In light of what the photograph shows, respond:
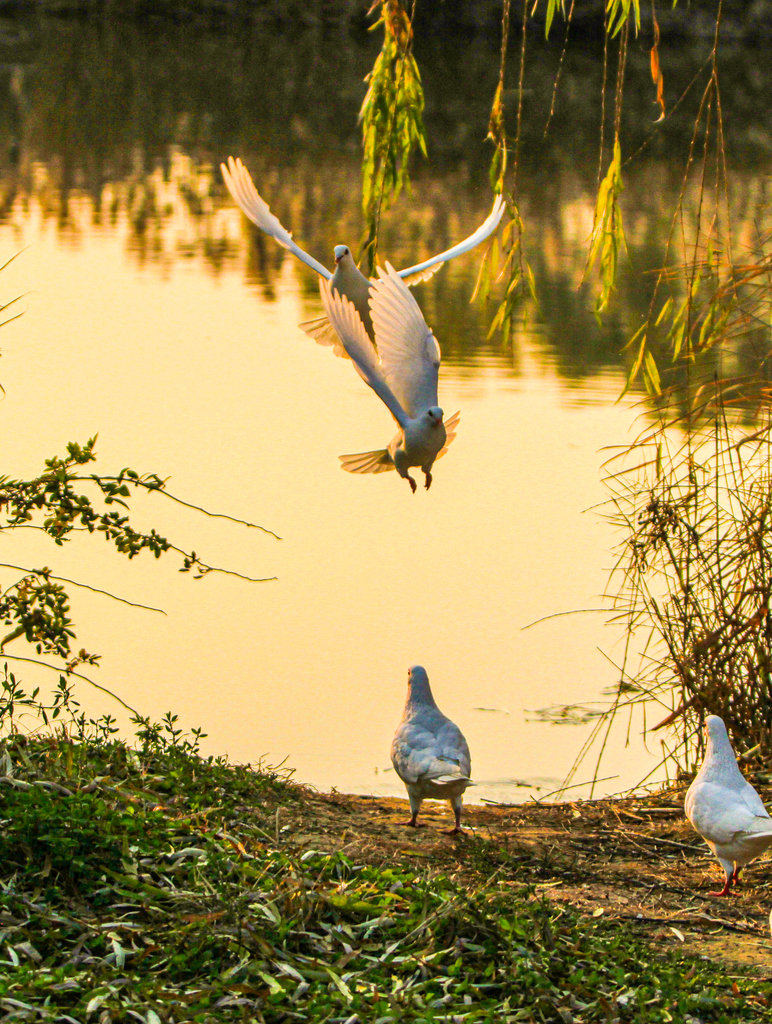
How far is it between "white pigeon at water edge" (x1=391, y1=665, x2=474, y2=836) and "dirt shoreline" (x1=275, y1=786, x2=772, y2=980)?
0.13 metres

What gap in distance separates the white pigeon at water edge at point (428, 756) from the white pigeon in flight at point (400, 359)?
901 mm

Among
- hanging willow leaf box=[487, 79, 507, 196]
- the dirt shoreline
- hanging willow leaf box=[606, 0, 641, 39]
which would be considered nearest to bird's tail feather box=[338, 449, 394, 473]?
hanging willow leaf box=[487, 79, 507, 196]

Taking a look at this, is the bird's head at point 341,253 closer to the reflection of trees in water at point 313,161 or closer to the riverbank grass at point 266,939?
the riverbank grass at point 266,939

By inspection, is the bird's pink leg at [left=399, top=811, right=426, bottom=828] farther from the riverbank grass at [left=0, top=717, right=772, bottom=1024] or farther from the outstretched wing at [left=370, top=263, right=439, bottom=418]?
the outstretched wing at [left=370, top=263, right=439, bottom=418]

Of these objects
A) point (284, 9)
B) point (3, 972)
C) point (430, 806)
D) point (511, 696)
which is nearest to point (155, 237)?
point (511, 696)

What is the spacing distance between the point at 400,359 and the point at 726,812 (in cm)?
140

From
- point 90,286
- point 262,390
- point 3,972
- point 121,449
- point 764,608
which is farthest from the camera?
point 90,286

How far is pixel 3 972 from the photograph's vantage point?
2.38 m

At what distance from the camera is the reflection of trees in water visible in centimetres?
1112

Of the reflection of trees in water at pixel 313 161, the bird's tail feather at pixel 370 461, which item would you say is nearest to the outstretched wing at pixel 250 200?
the bird's tail feather at pixel 370 461

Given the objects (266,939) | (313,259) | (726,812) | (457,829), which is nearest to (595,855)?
(457,829)

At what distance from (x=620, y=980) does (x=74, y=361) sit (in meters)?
7.33

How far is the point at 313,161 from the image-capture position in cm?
1563

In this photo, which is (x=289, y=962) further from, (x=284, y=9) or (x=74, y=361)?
(x=284, y=9)
